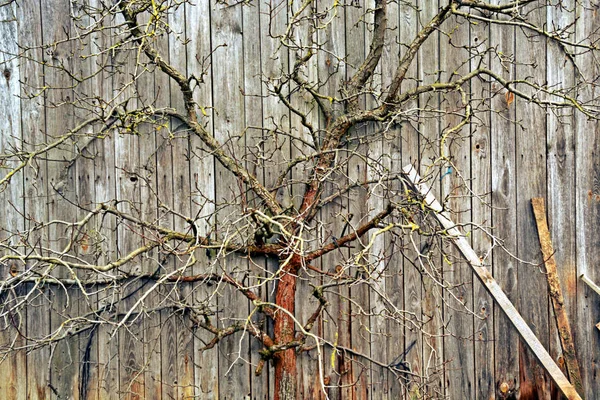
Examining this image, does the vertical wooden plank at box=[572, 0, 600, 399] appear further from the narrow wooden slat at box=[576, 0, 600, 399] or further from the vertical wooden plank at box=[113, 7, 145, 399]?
the vertical wooden plank at box=[113, 7, 145, 399]

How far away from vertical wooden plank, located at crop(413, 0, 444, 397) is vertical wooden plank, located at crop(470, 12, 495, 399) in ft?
0.71

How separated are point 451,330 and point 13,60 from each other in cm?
305

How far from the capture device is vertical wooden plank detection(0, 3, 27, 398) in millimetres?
3406

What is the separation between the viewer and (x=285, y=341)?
311 centimetres

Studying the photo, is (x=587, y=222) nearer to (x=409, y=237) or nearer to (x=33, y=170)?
(x=409, y=237)

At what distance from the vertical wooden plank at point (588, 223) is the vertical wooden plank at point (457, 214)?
0.69 metres

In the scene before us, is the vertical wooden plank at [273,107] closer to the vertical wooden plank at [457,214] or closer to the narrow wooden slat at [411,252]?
the narrow wooden slat at [411,252]

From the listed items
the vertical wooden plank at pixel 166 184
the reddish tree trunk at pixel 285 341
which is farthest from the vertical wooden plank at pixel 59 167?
the reddish tree trunk at pixel 285 341

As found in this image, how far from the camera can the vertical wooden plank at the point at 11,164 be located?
11.2 feet

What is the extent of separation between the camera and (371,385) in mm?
3455

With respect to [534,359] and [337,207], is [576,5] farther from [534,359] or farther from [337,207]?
[534,359]

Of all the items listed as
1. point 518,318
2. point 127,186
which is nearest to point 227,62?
point 127,186

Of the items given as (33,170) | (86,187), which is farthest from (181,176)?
(33,170)

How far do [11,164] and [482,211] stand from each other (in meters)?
2.81
